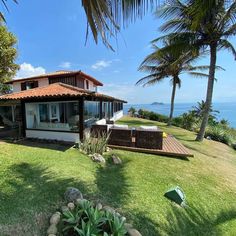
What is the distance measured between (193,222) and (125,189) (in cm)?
208

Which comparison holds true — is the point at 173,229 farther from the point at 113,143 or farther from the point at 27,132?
the point at 27,132

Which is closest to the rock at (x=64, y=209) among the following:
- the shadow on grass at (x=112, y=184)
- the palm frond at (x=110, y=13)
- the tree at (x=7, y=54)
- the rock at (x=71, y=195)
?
the rock at (x=71, y=195)

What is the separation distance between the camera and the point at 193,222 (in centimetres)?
520

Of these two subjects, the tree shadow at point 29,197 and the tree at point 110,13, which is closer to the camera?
the tree at point 110,13

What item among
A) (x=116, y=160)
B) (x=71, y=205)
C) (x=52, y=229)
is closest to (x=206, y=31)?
(x=116, y=160)

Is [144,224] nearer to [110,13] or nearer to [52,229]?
[52,229]

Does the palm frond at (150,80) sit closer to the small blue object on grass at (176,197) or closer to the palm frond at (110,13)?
the small blue object on grass at (176,197)

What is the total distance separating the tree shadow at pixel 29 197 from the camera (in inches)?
156

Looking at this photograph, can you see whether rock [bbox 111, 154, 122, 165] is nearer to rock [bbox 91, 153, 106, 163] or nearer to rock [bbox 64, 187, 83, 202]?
rock [bbox 91, 153, 106, 163]

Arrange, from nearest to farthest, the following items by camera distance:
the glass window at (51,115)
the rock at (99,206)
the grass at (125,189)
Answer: the grass at (125,189) < the rock at (99,206) < the glass window at (51,115)

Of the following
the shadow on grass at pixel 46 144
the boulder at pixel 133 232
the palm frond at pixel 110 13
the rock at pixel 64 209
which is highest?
the palm frond at pixel 110 13

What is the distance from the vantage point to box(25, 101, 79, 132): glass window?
12.0 metres

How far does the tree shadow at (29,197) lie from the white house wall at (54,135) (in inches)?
171

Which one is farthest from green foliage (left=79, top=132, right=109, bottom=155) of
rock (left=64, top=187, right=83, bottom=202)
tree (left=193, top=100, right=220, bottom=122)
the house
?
tree (left=193, top=100, right=220, bottom=122)
